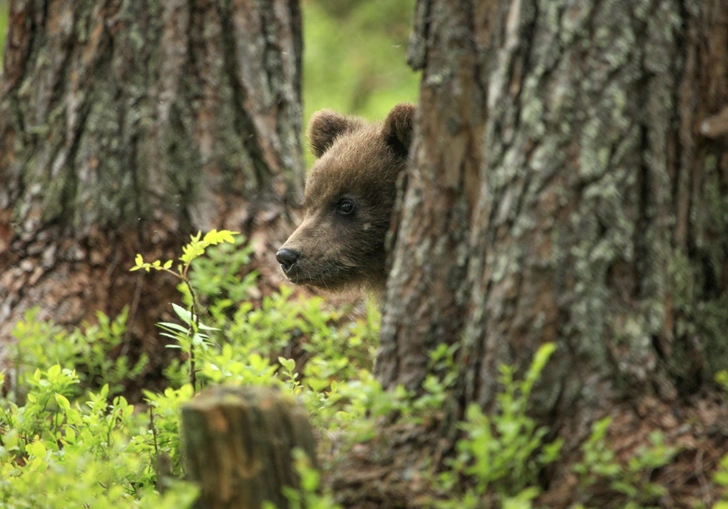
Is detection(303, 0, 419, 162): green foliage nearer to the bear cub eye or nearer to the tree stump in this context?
the bear cub eye

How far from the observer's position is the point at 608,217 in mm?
2488

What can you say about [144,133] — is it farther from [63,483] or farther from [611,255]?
[611,255]

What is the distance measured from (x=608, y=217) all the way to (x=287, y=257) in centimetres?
275

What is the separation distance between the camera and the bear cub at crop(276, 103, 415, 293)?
507 centimetres

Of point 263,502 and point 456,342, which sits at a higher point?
point 456,342

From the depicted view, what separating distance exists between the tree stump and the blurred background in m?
8.23

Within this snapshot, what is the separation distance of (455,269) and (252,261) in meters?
2.84

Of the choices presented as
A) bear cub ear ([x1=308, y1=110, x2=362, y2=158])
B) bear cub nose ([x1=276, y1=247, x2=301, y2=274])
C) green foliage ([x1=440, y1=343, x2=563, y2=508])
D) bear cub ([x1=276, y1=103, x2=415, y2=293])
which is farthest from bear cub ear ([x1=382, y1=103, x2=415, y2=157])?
green foliage ([x1=440, y1=343, x2=563, y2=508])

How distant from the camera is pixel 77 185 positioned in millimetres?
5422

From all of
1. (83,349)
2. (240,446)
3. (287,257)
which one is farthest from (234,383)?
(83,349)

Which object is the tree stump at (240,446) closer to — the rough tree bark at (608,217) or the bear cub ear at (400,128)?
the rough tree bark at (608,217)

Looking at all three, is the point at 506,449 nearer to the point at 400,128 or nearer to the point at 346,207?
the point at 400,128

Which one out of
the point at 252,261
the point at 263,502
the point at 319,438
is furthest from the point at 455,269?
the point at 252,261

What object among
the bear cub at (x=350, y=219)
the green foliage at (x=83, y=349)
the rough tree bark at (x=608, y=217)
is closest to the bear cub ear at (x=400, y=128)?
the bear cub at (x=350, y=219)
